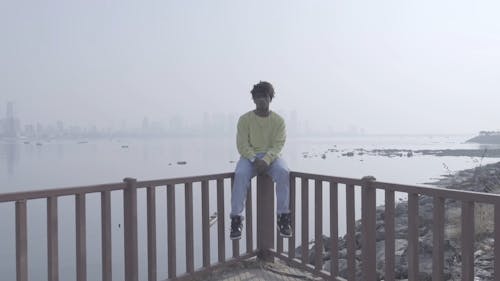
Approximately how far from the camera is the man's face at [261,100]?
15.4 ft

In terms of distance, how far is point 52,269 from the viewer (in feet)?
10.7

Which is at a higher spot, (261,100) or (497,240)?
(261,100)

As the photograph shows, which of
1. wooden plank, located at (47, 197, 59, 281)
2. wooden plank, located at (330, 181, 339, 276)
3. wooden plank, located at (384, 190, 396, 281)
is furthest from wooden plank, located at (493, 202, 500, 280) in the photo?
wooden plank, located at (47, 197, 59, 281)

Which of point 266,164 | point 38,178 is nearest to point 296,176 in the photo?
point 266,164

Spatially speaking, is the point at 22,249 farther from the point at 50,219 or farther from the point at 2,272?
the point at 2,272

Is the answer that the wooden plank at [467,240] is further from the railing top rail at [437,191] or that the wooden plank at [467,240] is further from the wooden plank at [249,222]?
the wooden plank at [249,222]

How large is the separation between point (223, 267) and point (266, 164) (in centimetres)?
121

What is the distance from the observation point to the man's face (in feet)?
15.4

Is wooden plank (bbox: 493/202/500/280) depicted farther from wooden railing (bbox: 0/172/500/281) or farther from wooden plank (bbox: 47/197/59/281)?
wooden plank (bbox: 47/197/59/281)

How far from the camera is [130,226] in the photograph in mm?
3861

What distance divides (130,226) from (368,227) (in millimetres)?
2051

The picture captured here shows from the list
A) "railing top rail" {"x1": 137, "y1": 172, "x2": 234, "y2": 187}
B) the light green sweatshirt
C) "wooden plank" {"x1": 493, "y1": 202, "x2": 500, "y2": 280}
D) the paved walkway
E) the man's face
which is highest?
the man's face

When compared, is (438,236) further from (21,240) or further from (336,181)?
(21,240)

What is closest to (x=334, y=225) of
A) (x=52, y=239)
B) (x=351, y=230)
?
(x=351, y=230)
